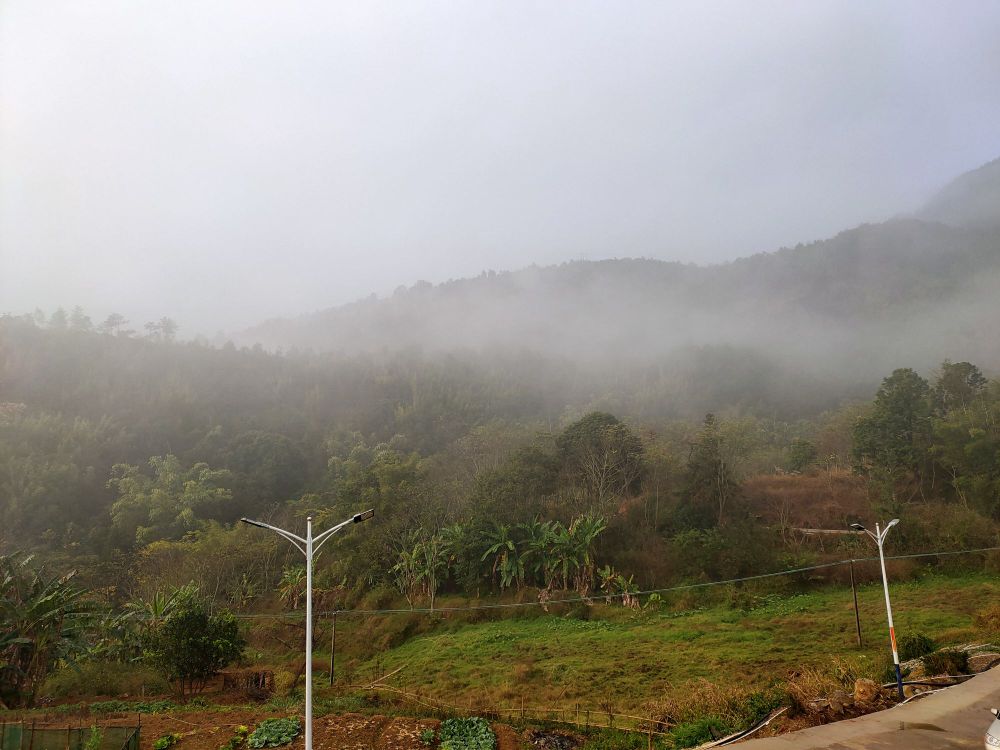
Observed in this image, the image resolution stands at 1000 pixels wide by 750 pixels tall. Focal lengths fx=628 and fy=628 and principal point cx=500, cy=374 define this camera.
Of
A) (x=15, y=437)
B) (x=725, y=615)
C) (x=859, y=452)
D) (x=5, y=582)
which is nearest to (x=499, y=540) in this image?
(x=725, y=615)

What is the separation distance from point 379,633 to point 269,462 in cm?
4845

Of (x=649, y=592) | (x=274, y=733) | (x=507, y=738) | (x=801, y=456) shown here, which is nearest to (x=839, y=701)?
(x=507, y=738)

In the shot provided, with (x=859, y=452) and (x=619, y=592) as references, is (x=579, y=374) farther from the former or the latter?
(x=619, y=592)

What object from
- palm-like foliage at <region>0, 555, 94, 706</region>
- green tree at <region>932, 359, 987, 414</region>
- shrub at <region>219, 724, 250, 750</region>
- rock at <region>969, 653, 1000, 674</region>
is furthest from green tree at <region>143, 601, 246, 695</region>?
green tree at <region>932, 359, 987, 414</region>

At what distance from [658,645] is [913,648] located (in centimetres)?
923

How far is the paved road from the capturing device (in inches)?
509

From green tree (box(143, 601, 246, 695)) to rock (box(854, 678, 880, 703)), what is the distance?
845 inches

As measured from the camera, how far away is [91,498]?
6719 cm

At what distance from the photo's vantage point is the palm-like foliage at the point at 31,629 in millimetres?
22719

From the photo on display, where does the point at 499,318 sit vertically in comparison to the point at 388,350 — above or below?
above

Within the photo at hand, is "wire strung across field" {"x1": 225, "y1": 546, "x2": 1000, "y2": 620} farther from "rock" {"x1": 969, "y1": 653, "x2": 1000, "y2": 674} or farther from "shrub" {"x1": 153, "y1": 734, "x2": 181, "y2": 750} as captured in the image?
"shrub" {"x1": 153, "y1": 734, "x2": 181, "y2": 750}

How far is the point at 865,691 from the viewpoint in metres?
16.0

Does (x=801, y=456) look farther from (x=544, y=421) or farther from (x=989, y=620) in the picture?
(x=544, y=421)

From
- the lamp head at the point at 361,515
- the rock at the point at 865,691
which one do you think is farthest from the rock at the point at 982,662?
the lamp head at the point at 361,515
